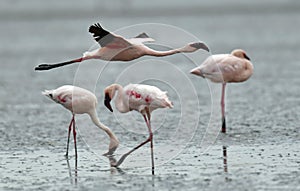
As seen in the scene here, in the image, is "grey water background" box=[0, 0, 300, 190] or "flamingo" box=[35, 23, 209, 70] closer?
"grey water background" box=[0, 0, 300, 190]

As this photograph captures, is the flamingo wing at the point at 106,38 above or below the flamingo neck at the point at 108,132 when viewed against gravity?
above

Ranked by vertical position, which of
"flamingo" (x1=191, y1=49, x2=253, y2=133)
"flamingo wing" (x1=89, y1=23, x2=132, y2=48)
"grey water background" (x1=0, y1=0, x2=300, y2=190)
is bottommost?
"grey water background" (x1=0, y1=0, x2=300, y2=190)

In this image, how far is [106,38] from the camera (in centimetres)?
1298

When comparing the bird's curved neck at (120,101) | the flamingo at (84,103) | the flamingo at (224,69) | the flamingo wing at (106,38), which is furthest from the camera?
the flamingo at (224,69)

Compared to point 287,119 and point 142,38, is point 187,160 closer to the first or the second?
point 142,38

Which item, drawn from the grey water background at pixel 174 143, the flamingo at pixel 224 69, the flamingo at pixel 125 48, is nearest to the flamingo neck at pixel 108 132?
the grey water background at pixel 174 143

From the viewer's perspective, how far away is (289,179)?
11555 millimetres

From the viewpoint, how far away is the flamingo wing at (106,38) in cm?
1280

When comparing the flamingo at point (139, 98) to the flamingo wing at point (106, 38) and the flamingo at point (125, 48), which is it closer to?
the flamingo at point (125, 48)

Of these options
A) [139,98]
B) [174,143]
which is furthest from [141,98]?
[174,143]

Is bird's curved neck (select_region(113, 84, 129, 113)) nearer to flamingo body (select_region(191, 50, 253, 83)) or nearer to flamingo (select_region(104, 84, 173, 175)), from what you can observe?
flamingo (select_region(104, 84, 173, 175))

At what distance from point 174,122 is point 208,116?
3.40 ft

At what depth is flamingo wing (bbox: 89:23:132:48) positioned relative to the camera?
1280cm

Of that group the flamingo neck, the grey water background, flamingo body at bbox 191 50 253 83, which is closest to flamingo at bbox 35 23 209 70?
the grey water background
